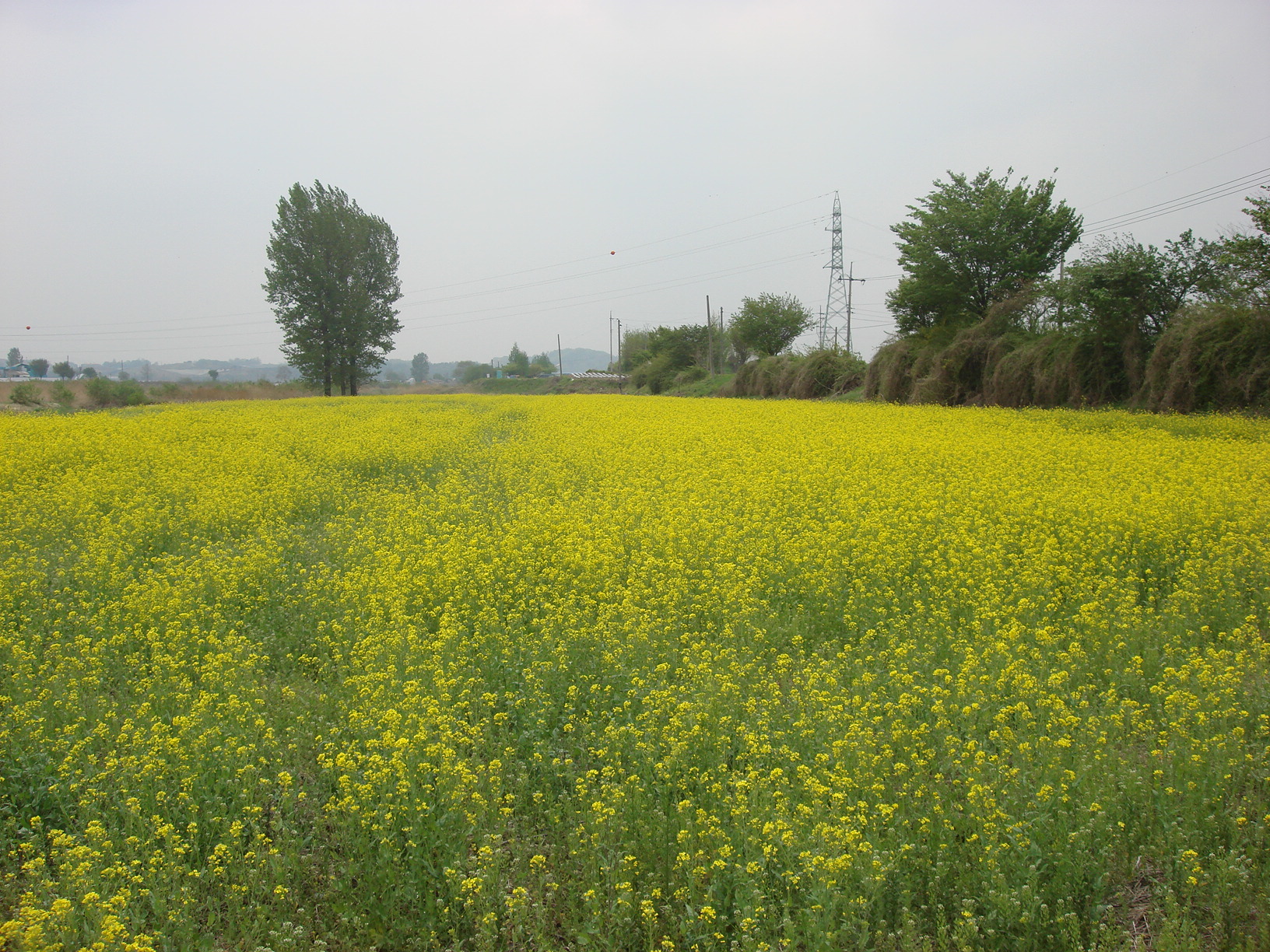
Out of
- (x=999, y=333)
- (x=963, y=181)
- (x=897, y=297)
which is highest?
(x=963, y=181)

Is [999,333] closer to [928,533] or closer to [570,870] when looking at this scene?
[928,533]

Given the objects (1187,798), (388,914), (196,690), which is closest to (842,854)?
(1187,798)

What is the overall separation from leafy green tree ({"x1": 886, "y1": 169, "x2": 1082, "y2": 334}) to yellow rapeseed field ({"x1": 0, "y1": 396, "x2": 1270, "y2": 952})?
822 inches

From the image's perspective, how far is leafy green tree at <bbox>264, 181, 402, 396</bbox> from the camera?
4869cm

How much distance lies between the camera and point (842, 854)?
2.99 metres

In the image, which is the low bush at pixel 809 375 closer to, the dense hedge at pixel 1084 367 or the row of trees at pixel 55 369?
the dense hedge at pixel 1084 367

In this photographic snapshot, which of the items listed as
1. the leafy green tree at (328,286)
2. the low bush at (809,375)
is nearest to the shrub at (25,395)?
the leafy green tree at (328,286)

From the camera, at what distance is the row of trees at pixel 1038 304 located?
54.4 ft

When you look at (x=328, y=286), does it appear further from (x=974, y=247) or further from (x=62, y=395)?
(x=974, y=247)

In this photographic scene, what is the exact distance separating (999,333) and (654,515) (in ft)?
69.7

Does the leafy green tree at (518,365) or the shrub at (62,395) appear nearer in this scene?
the shrub at (62,395)

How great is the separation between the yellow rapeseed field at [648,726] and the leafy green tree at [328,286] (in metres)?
44.4

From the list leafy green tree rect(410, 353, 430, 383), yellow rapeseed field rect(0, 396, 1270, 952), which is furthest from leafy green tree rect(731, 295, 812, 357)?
leafy green tree rect(410, 353, 430, 383)

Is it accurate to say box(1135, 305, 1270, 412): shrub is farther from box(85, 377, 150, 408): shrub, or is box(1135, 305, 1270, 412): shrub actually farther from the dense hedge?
box(85, 377, 150, 408): shrub
